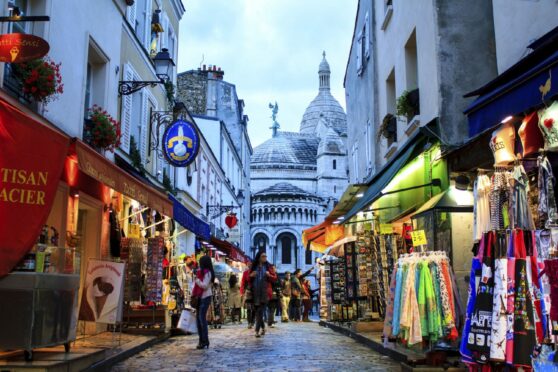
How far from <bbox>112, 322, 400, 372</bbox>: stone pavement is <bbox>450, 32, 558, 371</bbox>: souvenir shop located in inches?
102

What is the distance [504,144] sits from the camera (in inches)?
278

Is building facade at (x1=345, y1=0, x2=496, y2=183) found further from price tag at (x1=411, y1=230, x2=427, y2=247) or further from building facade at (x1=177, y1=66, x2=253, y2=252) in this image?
building facade at (x1=177, y1=66, x2=253, y2=252)

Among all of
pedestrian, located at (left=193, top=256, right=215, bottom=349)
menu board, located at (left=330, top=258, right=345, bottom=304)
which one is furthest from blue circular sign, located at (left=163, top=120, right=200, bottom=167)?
menu board, located at (left=330, top=258, right=345, bottom=304)

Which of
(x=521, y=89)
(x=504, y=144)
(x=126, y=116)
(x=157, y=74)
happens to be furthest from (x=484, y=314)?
(x=157, y=74)

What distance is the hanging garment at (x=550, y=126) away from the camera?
597 cm

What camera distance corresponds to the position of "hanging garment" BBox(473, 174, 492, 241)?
23.4 feet

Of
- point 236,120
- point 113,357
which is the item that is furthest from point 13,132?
point 236,120

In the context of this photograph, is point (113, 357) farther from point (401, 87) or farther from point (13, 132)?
point (401, 87)

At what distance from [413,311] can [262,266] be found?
306 inches

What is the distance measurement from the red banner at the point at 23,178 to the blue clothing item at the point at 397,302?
4.59 metres

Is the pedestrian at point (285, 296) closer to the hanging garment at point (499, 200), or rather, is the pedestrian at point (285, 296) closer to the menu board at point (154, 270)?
the menu board at point (154, 270)

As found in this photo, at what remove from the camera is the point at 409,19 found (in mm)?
13602

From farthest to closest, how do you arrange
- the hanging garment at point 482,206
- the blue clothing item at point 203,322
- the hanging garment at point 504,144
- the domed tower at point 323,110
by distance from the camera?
the domed tower at point 323,110 < the blue clothing item at point 203,322 < the hanging garment at point 482,206 < the hanging garment at point 504,144

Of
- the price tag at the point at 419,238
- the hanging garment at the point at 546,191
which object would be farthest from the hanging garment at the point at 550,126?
the price tag at the point at 419,238
